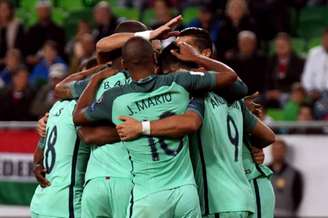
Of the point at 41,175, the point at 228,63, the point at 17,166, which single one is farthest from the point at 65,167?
the point at 228,63

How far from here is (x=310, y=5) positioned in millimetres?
16484

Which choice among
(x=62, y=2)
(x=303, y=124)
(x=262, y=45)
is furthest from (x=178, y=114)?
(x=62, y=2)

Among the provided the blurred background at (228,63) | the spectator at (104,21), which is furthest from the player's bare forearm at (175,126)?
the spectator at (104,21)

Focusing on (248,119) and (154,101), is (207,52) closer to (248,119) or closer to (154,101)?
(248,119)

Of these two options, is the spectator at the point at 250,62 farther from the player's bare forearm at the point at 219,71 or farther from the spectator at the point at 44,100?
the player's bare forearm at the point at 219,71

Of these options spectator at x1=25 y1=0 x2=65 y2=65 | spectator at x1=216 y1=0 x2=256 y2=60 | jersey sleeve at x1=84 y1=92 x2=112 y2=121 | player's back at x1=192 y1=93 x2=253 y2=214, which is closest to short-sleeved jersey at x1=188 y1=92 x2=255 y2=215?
player's back at x1=192 y1=93 x2=253 y2=214

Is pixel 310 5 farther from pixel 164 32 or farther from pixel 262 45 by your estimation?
pixel 164 32

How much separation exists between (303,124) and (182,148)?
5.78 m

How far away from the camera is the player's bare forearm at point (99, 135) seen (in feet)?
23.9

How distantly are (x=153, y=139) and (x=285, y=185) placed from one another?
6.18m

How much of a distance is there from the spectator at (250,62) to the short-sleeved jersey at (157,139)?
7.22 m

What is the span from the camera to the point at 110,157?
737 centimetres

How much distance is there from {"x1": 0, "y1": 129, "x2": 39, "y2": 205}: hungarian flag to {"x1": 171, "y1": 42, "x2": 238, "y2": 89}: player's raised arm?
6577 mm

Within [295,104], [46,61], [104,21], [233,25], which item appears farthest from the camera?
[46,61]
